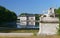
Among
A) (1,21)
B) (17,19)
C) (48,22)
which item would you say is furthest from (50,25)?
(17,19)

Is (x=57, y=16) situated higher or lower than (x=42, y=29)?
higher

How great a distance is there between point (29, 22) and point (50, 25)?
49.9 metres

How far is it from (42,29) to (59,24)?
1571 millimetres

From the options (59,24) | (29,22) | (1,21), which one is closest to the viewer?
(59,24)

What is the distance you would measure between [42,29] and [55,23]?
1.26 meters

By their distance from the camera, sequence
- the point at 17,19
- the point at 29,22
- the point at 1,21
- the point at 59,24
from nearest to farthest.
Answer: the point at 59,24 → the point at 1,21 → the point at 29,22 → the point at 17,19

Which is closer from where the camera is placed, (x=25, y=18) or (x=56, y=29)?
(x=56, y=29)

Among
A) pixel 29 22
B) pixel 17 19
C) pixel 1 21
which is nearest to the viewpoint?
pixel 1 21

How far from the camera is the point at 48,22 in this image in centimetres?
1667

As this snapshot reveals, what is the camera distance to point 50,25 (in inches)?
658

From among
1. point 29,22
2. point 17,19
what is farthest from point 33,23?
point 17,19

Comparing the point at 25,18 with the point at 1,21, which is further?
the point at 25,18

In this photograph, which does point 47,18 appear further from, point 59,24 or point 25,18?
point 25,18

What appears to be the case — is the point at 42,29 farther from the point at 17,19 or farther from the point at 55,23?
the point at 17,19
